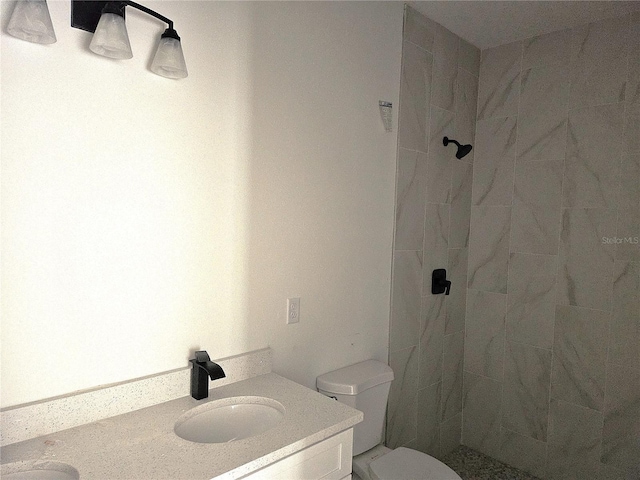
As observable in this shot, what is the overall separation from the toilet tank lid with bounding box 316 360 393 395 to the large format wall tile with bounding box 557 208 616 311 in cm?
117

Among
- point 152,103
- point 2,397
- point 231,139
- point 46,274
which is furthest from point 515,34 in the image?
point 2,397

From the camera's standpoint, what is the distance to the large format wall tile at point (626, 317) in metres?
2.29

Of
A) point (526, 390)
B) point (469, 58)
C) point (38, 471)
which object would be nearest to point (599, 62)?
point (469, 58)

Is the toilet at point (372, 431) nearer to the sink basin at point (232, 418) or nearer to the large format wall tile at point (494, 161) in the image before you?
the sink basin at point (232, 418)

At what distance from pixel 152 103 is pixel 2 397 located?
923mm

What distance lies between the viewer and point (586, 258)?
245cm

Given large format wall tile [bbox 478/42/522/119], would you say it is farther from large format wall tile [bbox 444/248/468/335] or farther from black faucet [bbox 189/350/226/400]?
black faucet [bbox 189/350/226/400]

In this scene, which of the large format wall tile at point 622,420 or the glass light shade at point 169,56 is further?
the large format wall tile at point 622,420

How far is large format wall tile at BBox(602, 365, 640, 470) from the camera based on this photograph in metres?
2.31

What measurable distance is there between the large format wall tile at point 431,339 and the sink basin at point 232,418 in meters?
1.27

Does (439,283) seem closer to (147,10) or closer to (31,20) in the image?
(147,10)

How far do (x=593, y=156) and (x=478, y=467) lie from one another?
74.6 inches

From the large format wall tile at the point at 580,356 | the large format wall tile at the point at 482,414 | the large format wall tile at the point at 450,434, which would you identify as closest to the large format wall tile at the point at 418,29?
the large format wall tile at the point at 580,356

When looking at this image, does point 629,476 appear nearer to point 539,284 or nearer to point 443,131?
point 539,284
